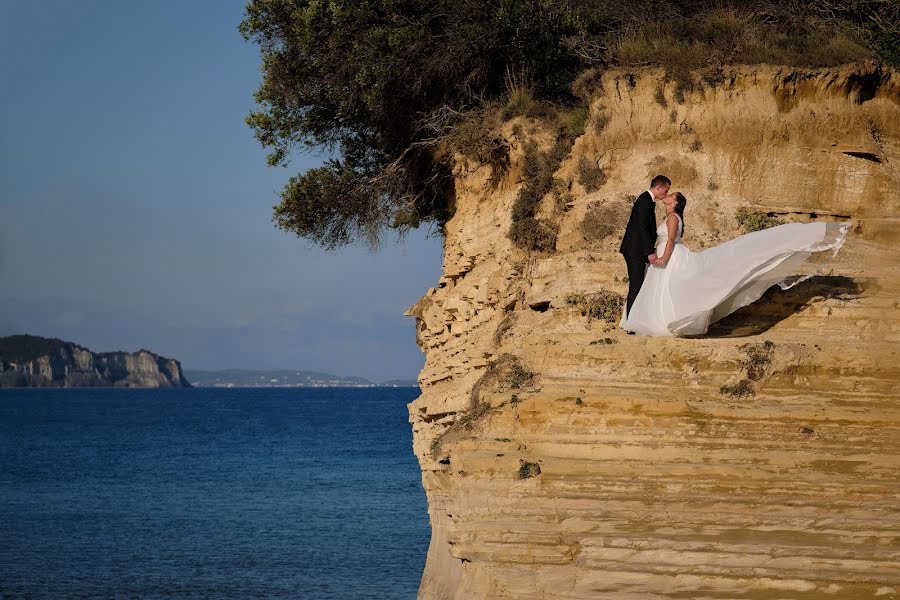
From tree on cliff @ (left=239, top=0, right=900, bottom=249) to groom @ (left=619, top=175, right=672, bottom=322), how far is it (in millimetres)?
3288

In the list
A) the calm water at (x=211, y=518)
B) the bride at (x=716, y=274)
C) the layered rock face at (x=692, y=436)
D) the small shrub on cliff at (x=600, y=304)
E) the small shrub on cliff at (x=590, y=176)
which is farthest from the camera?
the calm water at (x=211, y=518)

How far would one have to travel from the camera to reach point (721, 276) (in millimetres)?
10445

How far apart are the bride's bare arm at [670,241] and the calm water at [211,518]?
574 inches

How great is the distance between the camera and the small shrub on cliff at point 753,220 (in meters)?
12.5

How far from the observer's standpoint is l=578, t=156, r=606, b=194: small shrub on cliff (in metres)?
13.5

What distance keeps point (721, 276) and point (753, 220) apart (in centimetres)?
237

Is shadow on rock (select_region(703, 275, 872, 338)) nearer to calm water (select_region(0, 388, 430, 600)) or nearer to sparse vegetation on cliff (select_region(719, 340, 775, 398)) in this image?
sparse vegetation on cliff (select_region(719, 340, 775, 398))

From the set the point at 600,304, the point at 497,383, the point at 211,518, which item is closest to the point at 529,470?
the point at 497,383

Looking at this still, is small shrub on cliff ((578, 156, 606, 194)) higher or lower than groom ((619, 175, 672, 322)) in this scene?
higher

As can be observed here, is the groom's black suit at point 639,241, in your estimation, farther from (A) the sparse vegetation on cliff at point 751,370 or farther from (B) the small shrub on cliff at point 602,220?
(B) the small shrub on cliff at point 602,220

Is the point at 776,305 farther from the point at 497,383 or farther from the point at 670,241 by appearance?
the point at 497,383

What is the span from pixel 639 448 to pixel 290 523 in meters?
24.9

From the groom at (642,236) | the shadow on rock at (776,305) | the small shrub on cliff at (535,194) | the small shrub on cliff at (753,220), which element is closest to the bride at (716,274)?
the groom at (642,236)

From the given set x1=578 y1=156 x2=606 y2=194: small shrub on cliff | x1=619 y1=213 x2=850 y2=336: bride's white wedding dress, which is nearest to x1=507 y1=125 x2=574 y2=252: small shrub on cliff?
x1=578 y1=156 x2=606 y2=194: small shrub on cliff
